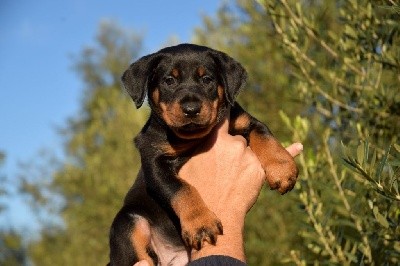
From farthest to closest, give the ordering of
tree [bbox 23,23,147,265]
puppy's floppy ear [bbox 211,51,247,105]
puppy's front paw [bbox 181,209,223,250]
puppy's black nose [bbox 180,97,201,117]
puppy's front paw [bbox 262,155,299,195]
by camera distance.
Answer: tree [bbox 23,23,147,265] → puppy's floppy ear [bbox 211,51,247,105] → puppy's black nose [bbox 180,97,201,117] → puppy's front paw [bbox 262,155,299,195] → puppy's front paw [bbox 181,209,223,250]

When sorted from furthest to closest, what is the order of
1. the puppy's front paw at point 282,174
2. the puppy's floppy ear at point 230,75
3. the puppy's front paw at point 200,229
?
the puppy's floppy ear at point 230,75, the puppy's front paw at point 282,174, the puppy's front paw at point 200,229

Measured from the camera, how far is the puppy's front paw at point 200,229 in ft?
11.6

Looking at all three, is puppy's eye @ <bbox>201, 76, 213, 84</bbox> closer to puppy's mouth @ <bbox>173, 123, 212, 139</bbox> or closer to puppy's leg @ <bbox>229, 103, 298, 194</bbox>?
puppy's leg @ <bbox>229, 103, 298, 194</bbox>

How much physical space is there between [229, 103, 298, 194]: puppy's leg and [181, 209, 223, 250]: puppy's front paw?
42 cm

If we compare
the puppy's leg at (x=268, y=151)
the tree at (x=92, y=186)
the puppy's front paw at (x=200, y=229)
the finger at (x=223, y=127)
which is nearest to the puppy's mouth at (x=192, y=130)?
the finger at (x=223, y=127)

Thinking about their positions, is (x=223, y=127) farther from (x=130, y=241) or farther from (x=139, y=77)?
(x=130, y=241)

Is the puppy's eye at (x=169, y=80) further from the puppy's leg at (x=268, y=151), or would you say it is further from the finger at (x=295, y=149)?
the finger at (x=295, y=149)

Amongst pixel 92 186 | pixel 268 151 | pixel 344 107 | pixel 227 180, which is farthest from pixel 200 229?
pixel 92 186

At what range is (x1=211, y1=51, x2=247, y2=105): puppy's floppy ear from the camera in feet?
14.3

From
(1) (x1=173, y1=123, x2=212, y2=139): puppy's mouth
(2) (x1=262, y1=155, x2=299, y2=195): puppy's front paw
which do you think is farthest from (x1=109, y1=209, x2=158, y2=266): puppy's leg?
(2) (x1=262, y1=155, x2=299, y2=195): puppy's front paw

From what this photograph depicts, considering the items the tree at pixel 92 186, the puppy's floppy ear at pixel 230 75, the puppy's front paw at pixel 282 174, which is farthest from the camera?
the tree at pixel 92 186

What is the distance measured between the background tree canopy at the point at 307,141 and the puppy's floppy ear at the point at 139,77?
78 centimetres

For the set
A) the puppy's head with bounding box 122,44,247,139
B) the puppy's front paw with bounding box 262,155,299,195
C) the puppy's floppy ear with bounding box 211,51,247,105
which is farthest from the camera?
the puppy's floppy ear with bounding box 211,51,247,105

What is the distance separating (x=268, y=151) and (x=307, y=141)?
14.3 feet
